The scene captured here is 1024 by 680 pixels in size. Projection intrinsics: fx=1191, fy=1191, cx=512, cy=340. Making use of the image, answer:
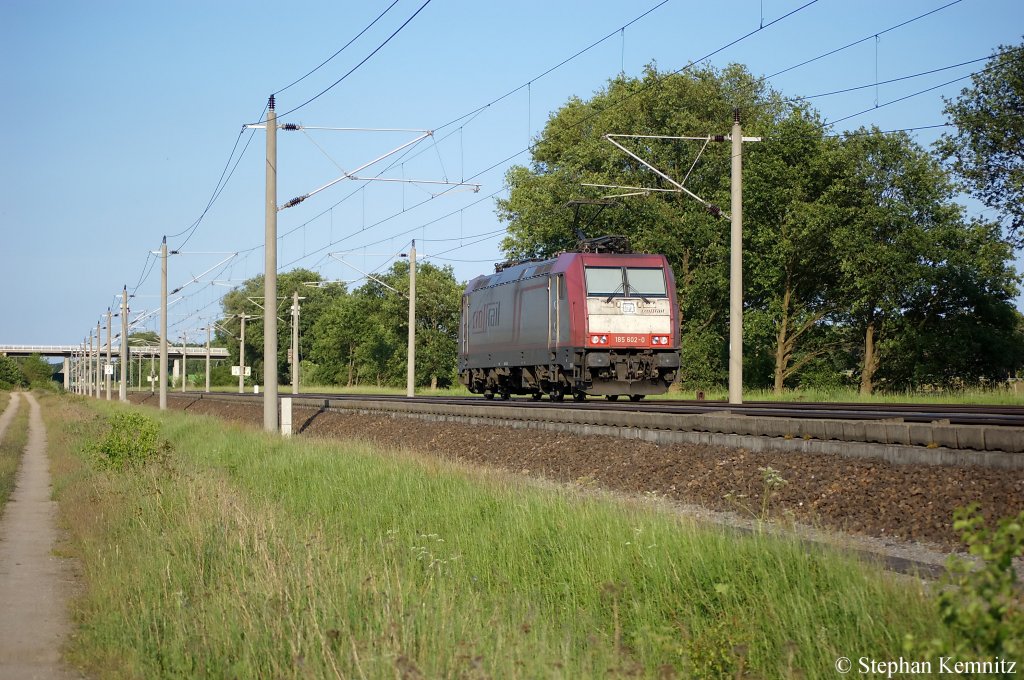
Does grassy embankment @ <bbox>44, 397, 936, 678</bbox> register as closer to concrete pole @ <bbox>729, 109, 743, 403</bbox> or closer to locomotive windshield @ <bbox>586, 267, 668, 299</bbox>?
concrete pole @ <bbox>729, 109, 743, 403</bbox>

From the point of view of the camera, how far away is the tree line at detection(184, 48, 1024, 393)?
1636 inches

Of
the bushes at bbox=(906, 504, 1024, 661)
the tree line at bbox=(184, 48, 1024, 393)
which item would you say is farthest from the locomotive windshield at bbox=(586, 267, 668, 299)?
the bushes at bbox=(906, 504, 1024, 661)

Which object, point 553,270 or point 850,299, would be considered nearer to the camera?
point 553,270

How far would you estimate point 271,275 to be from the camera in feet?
90.4

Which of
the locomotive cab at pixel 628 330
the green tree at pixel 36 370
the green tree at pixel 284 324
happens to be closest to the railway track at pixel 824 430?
the locomotive cab at pixel 628 330

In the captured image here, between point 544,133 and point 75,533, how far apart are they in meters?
63.7

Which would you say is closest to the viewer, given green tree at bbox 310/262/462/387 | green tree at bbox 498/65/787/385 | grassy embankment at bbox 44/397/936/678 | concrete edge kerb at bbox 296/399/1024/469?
grassy embankment at bbox 44/397/936/678

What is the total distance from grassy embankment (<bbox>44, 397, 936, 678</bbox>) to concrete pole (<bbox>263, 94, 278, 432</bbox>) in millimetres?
14592

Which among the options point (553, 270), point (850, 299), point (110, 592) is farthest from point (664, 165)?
point (110, 592)

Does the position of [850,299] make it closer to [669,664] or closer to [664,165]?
[664,165]

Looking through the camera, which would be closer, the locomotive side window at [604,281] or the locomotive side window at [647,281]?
the locomotive side window at [604,281]

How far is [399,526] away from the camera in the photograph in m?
12.2

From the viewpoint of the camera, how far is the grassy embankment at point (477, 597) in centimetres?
642

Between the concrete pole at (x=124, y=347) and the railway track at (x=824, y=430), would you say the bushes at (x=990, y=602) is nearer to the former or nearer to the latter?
the railway track at (x=824, y=430)
